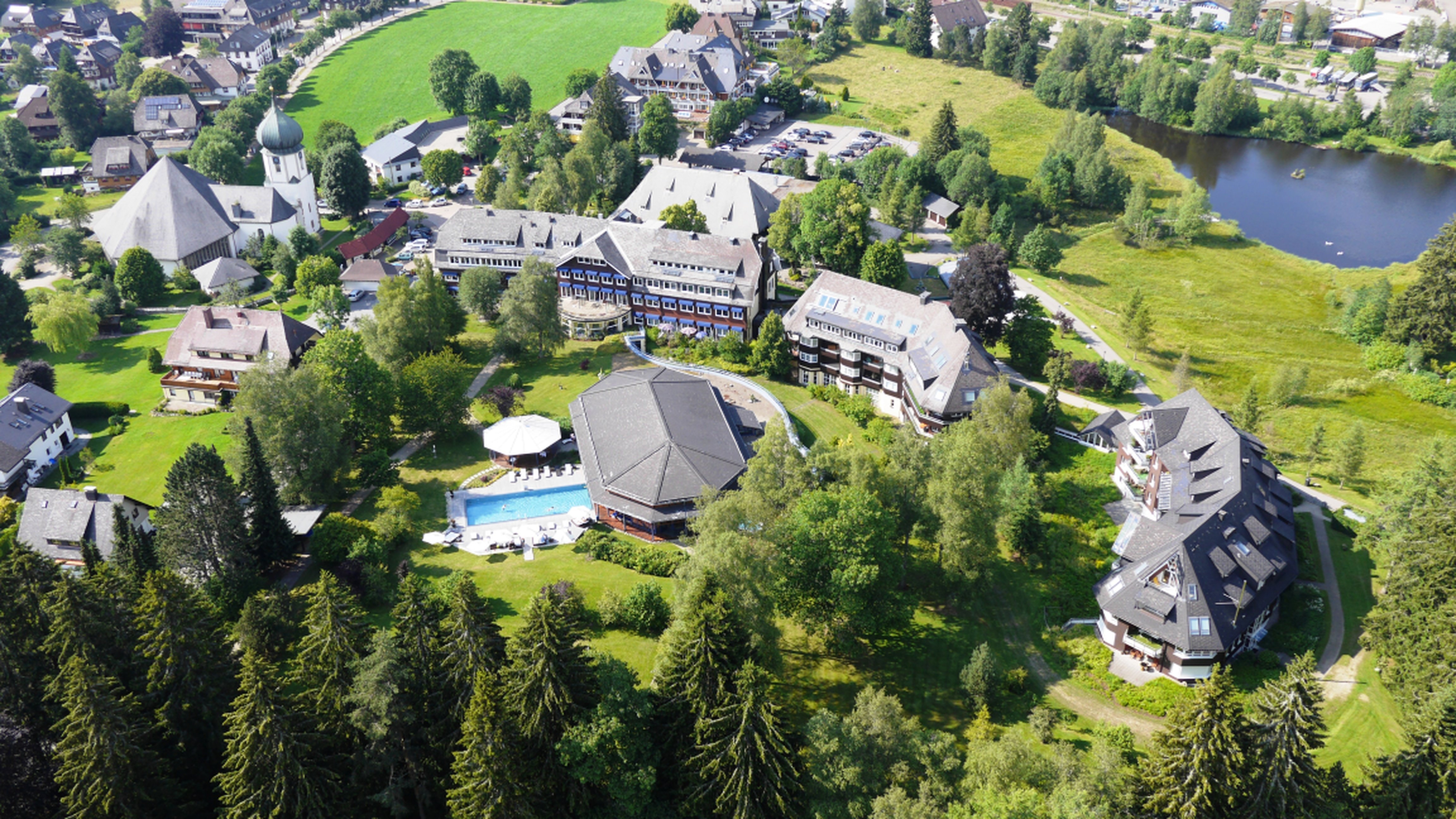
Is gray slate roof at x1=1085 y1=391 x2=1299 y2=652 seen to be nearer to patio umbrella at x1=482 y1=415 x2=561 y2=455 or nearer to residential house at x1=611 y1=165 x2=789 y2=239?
patio umbrella at x1=482 y1=415 x2=561 y2=455

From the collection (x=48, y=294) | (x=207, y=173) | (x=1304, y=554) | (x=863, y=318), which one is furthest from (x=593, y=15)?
(x=1304, y=554)

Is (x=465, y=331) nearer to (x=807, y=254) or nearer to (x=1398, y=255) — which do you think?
(x=807, y=254)

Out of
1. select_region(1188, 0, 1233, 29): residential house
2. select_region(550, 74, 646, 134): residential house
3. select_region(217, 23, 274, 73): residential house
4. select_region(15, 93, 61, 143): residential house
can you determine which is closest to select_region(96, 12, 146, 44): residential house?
select_region(217, 23, 274, 73): residential house

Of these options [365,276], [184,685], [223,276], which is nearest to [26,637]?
[184,685]

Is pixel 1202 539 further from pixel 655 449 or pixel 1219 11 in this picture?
pixel 1219 11

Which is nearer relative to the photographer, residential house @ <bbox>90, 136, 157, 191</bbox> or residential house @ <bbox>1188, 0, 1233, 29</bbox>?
residential house @ <bbox>90, 136, 157, 191</bbox>

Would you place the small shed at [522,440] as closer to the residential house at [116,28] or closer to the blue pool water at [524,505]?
the blue pool water at [524,505]
